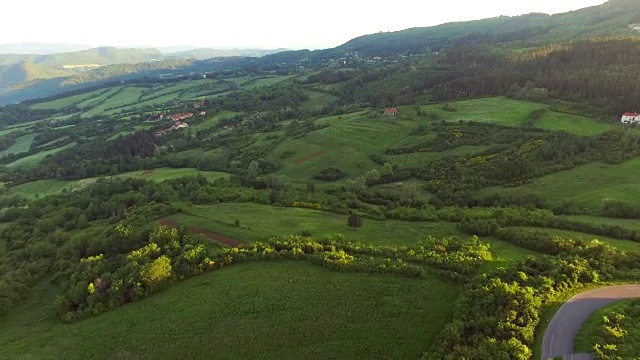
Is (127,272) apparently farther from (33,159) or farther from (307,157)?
(33,159)

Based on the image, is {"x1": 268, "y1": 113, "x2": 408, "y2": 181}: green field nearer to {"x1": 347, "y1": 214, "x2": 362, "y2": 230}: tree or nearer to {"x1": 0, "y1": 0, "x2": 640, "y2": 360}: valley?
{"x1": 0, "y1": 0, "x2": 640, "y2": 360}: valley

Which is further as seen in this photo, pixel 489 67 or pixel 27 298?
pixel 489 67

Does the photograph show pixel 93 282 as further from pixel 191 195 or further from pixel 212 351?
pixel 191 195

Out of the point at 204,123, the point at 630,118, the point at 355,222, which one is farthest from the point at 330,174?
the point at 204,123

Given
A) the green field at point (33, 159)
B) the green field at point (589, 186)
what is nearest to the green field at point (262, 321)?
the green field at point (589, 186)

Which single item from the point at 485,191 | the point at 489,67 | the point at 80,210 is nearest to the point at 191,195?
the point at 80,210

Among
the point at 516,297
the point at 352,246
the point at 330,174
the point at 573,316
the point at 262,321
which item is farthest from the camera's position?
the point at 330,174

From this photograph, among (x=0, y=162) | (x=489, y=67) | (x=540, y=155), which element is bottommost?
(x=0, y=162)
